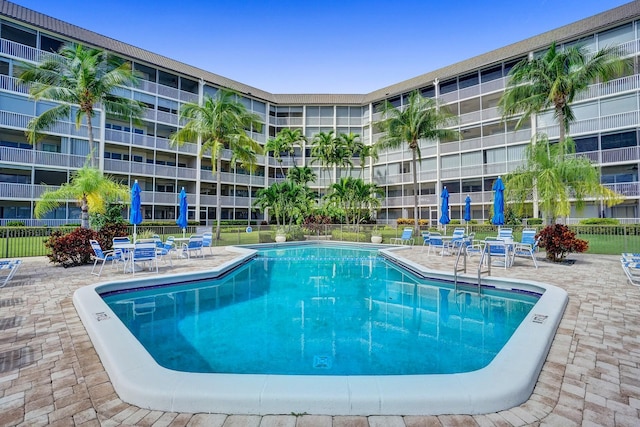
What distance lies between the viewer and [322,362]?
15.0ft

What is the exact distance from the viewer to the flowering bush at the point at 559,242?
38.9 ft

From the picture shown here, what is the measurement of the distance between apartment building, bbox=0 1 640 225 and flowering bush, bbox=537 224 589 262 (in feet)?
54.4

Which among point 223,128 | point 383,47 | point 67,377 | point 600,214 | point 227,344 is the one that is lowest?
point 227,344

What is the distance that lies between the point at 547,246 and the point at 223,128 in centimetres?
2026

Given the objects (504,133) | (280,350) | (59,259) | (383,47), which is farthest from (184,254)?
(504,133)

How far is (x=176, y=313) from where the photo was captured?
6.96 metres

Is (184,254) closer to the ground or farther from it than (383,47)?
closer to the ground

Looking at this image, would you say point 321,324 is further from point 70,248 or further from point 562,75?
point 562,75

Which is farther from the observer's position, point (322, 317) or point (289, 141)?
point (289, 141)

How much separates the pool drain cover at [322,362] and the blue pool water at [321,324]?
0.02 m

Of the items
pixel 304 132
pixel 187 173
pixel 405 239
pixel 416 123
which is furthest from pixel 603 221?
pixel 187 173

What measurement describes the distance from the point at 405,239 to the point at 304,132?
81.5 feet

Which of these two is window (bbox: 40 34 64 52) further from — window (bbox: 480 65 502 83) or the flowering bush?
window (bbox: 480 65 502 83)

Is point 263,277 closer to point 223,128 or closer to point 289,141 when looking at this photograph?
point 223,128
